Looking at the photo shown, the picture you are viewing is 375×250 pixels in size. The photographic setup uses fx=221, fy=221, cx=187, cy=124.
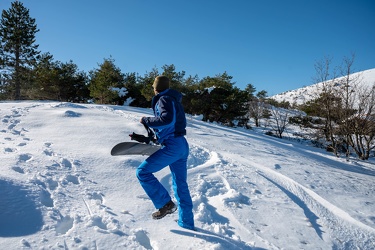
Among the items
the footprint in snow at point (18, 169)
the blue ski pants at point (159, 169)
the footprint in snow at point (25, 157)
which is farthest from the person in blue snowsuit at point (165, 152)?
the footprint in snow at point (25, 157)

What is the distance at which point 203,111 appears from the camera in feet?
71.8

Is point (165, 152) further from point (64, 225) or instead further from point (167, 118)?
point (64, 225)

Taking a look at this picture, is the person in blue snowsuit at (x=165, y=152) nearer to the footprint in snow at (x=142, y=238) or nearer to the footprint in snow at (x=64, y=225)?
the footprint in snow at (x=142, y=238)

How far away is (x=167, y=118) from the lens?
8.43ft

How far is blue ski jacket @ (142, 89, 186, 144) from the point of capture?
8.45 feet

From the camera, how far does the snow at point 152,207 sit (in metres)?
2.39

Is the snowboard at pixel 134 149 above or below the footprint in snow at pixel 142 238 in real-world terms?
above

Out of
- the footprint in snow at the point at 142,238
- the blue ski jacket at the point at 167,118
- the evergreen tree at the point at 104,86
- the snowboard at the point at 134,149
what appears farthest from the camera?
the evergreen tree at the point at 104,86

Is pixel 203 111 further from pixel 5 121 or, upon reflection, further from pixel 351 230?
pixel 351 230

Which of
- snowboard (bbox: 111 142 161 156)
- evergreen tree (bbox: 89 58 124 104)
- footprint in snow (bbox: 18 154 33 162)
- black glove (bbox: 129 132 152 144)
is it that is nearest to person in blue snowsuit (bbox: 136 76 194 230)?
black glove (bbox: 129 132 152 144)

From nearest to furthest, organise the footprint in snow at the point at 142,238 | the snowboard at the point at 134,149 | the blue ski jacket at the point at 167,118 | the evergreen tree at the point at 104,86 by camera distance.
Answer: the footprint in snow at the point at 142,238
the blue ski jacket at the point at 167,118
the snowboard at the point at 134,149
the evergreen tree at the point at 104,86

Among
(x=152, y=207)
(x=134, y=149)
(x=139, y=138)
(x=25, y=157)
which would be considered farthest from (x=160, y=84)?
(x=25, y=157)

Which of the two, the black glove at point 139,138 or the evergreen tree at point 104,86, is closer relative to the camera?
the black glove at point 139,138

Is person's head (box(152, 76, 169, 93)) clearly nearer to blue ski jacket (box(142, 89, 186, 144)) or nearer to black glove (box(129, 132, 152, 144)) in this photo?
blue ski jacket (box(142, 89, 186, 144))
